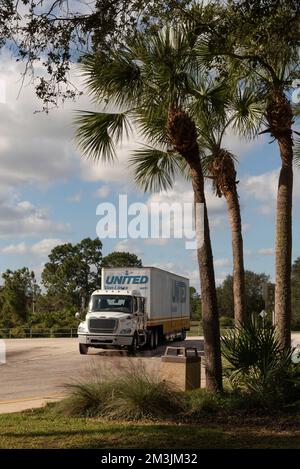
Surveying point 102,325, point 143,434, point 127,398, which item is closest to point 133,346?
point 102,325

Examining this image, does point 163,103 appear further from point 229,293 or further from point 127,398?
point 229,293

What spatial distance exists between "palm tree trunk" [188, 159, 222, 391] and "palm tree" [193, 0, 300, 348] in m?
1.64

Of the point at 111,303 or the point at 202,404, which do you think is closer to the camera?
the point at 202,404

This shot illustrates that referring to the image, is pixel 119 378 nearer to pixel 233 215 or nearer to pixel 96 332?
pixel 233 215

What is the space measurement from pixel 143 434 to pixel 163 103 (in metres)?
6.84

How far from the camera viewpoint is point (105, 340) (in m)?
24.0

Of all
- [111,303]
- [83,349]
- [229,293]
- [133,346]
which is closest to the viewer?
[133,346]

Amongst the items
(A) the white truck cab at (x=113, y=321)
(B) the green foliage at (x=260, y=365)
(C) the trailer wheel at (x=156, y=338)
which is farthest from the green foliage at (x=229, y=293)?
(B) the green foliage at (x=260, y=365)

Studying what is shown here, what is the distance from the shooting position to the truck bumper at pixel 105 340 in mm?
23906

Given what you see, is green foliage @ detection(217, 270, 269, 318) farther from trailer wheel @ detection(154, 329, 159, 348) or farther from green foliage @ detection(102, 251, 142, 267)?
trailer wheel @ detection(154, 329, 159, 348)

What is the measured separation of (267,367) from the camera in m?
10.6
